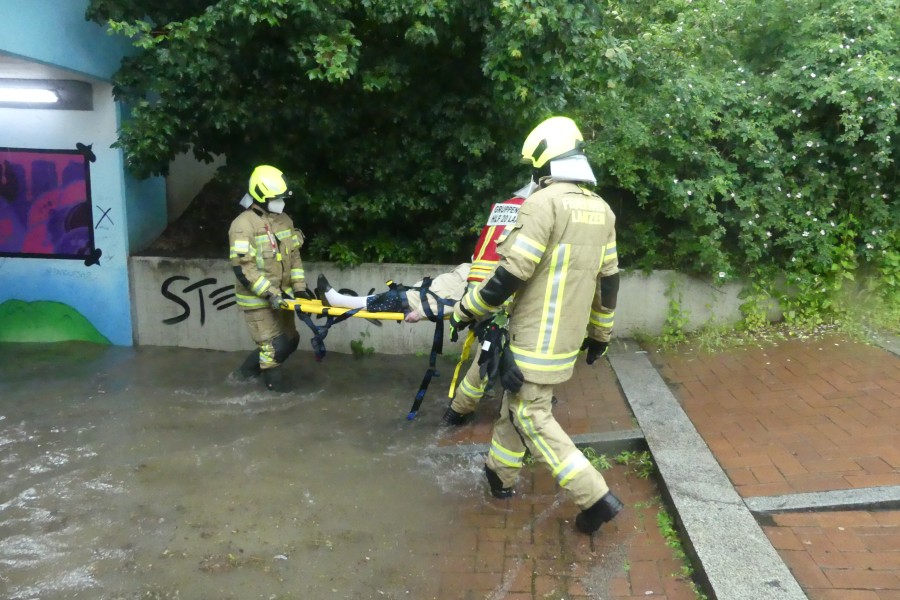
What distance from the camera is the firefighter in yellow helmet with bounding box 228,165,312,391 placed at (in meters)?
5.67

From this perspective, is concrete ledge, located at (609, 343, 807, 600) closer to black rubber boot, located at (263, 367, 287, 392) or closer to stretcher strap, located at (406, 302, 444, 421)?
stretcher strap, located at (406, 302, 444, 421)

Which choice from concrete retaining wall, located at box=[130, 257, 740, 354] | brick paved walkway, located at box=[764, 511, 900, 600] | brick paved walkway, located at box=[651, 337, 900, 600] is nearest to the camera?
brick paved walkway, located at box=[764, 511, 900, 600]

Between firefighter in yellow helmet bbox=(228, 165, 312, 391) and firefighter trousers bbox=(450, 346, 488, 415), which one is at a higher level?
firefighter in yellow helmet bbox=(228, 165, 312, 391)

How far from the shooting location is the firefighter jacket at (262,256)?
5.66 metres

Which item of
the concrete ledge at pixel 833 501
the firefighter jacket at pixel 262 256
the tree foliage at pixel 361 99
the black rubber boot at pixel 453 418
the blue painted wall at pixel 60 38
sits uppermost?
the blue painted wall at pixel 60 38

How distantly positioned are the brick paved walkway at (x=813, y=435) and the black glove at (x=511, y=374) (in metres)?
1.41

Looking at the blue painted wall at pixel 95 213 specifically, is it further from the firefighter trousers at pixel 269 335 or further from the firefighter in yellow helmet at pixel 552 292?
the firefighter in yellow helmet at pixel 552 292

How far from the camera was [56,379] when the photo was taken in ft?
21.1

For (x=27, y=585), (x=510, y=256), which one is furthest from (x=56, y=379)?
(x=510, y=256)

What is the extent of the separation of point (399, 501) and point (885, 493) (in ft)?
8.65

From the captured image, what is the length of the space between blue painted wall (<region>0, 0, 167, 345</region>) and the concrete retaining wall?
23 cm

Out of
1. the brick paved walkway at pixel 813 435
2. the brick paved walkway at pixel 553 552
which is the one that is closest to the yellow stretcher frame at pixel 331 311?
the brick paved walkway at pixel 553 552

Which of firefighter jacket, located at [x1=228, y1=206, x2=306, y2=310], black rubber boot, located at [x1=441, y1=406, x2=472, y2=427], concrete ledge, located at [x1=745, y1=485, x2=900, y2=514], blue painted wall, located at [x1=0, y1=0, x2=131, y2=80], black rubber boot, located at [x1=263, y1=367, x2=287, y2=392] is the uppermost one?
blue painted wall, located at [x1=0, y1=0, x2=131, y2=80]

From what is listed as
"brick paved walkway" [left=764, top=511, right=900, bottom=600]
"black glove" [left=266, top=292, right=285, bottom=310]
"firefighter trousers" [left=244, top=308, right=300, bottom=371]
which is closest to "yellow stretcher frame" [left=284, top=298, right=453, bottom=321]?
"black glove" [left=266, top=292, right=285, bottom=310]
